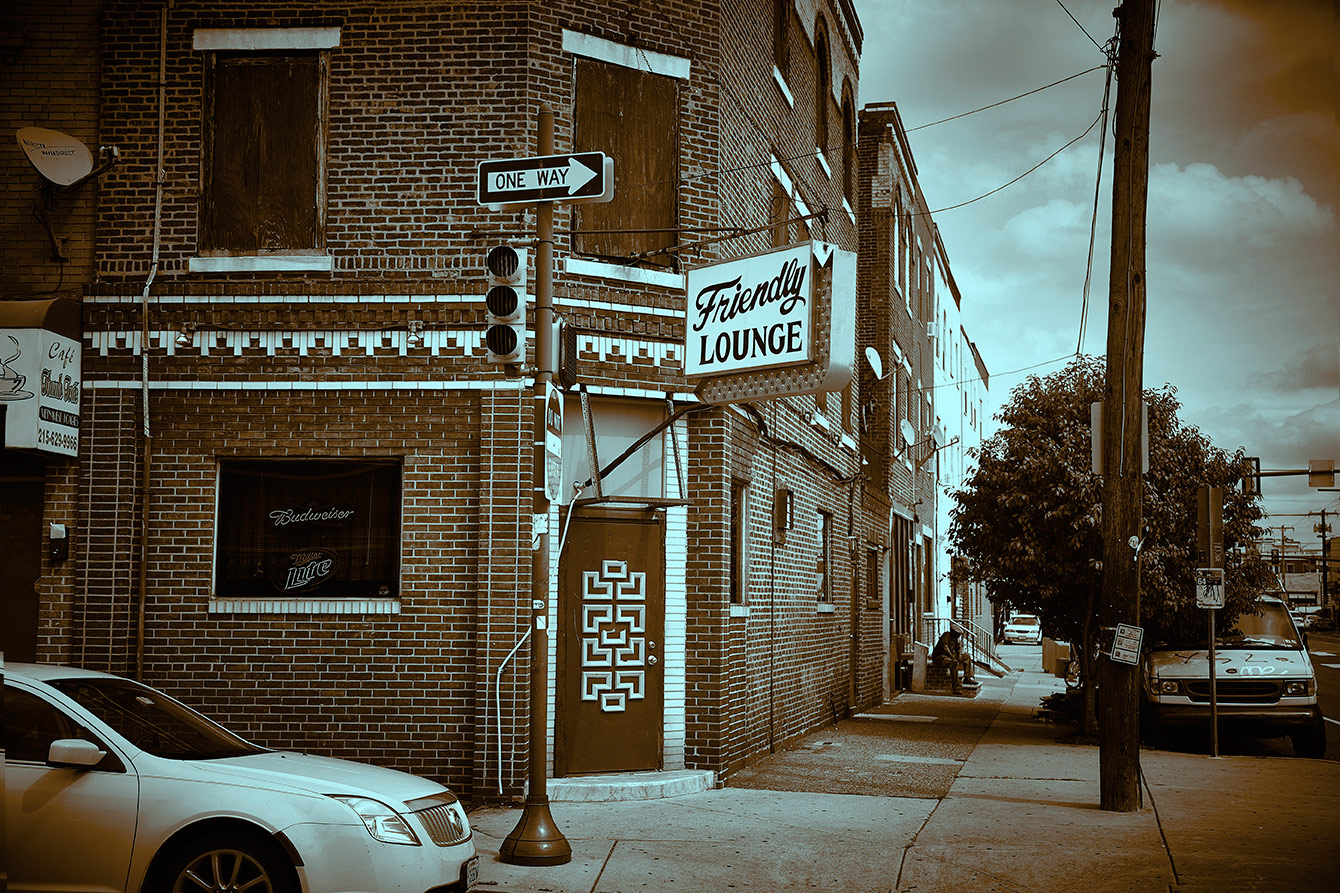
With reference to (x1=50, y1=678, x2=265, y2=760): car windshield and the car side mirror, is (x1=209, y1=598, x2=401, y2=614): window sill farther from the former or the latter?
the car side mirror

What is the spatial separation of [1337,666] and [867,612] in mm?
21737

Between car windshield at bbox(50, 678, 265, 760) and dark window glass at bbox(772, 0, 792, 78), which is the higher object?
dark window glass at bbox(772, 0, 792, 78)

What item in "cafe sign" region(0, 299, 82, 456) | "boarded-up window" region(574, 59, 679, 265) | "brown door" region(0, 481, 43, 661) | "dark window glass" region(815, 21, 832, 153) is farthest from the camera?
"dark window glass" region(815, 21, 832, 153)

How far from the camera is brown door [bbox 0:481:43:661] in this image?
36.1ft

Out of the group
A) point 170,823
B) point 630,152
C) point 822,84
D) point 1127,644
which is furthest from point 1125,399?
point 822,84

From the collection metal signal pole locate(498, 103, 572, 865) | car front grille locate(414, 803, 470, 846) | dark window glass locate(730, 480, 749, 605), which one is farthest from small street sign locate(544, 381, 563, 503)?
dark window glass locate(730, 480, 749, 605)

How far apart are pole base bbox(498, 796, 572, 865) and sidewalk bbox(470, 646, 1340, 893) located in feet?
0.31

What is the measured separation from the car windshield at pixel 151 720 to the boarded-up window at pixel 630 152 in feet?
19.1

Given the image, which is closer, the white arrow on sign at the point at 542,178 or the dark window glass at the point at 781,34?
the white arrow on sign at the point at 542,178

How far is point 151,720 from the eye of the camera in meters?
6.72

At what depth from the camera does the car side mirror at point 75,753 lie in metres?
5.95

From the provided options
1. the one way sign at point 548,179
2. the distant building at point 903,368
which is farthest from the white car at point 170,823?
the distant building at point 903,368

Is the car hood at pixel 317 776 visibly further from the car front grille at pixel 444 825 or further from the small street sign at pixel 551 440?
the small street sign at pixel 551 440

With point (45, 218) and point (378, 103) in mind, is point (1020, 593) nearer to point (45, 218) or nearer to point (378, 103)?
point (378, 103)
